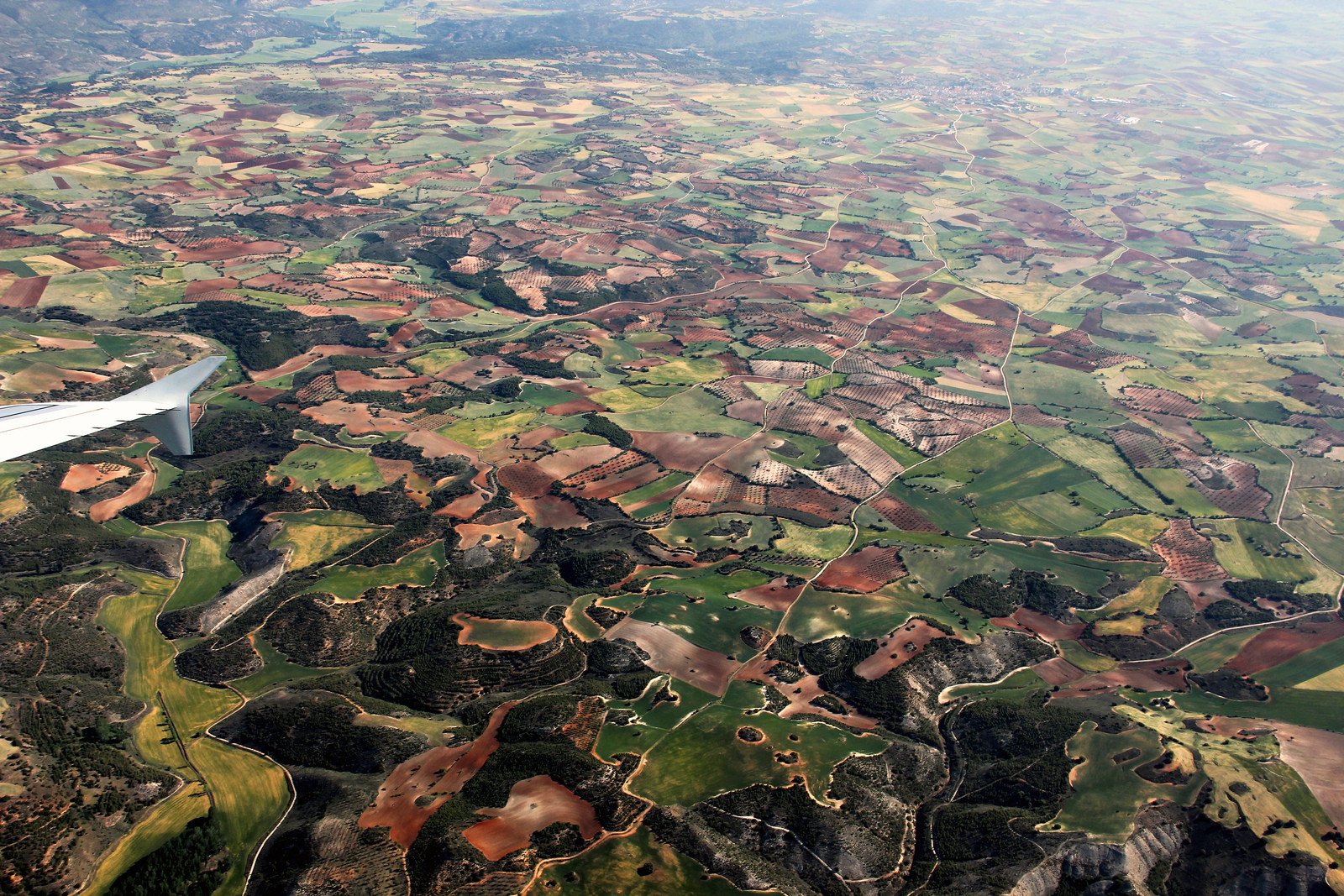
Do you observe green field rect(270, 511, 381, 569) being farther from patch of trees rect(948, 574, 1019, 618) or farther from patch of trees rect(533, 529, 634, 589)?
patch of trees rect(948, 574, 1019, 618)

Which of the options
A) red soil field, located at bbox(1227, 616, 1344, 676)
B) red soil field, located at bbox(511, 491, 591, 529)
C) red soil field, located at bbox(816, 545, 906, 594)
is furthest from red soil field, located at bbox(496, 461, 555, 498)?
red soil field, located at bbox(1227, 616, 1344, 676)

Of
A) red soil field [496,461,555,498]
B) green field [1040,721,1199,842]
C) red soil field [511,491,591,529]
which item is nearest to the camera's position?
green field [1040,721,1199,842]

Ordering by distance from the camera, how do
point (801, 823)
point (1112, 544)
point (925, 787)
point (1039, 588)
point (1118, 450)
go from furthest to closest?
point (1118, 450)
point (1112, 544)
point (1039, 588)
point (925, 787)
point (801, 823)

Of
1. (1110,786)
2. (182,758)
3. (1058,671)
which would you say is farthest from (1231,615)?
(182,758)

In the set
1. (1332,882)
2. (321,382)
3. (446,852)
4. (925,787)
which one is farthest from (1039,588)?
(321,382)

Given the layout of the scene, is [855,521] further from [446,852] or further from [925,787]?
[446,852]

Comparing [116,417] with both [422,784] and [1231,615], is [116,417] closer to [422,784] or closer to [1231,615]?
[422,784]
